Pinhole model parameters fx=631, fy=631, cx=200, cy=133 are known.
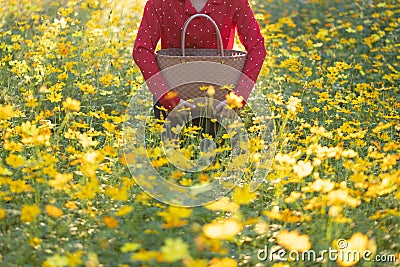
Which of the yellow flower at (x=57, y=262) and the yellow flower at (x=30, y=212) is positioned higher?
the yellow flower at (x=30, y=212)

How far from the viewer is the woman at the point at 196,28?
9.91 feet

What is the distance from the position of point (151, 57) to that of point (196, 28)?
0.27 m

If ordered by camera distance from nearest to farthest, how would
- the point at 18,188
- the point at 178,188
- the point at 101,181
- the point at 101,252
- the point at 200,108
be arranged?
the point at 101,252
the point at 18,188
the point at 178,188
the point at 101,181
the point at 200,108

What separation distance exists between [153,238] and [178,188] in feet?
1.05

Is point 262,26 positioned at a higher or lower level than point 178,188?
higher

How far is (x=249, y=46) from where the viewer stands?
3.10 meters

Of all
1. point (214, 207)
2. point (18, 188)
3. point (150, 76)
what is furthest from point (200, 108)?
point (18, 188)

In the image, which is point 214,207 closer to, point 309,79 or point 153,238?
point 153,238

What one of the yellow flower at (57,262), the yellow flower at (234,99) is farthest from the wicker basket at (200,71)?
the yellow flower at (57,262)

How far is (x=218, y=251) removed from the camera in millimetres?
1866

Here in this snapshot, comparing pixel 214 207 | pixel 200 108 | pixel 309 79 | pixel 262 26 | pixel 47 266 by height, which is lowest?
pixel 47 266

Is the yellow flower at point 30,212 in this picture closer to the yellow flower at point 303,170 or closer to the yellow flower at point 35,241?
the yellow flower at point 35,241

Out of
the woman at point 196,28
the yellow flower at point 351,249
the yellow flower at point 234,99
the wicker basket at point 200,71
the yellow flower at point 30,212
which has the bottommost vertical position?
the yellow flower at point 351,249

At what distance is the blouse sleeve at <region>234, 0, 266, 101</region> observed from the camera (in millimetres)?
3002
